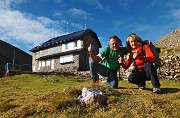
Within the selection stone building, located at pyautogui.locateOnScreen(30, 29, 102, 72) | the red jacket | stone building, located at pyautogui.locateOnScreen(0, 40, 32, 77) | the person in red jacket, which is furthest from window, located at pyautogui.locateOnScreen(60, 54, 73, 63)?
the red jacket

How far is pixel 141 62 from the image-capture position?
884 cm

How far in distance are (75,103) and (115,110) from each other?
115 cm

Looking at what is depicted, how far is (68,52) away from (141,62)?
3659cm

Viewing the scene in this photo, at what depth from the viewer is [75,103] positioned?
711 cm

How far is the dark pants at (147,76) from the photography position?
8398mm

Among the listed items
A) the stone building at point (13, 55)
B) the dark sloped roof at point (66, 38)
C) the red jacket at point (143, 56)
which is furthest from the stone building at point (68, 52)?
the red jacket at point (143, 56)

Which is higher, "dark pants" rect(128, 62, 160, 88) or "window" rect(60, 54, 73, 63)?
"window" rect(60, 54, 73, 63)

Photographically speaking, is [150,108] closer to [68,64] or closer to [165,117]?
[165,117]

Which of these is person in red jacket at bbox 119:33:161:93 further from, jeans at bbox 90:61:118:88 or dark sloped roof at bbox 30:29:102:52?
dark sloped roof at bbox 30:29:102:52

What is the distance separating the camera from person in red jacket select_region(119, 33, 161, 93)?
8430 mm

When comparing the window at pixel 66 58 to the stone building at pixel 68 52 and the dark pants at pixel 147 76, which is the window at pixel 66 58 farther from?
the dark pants at pixel 147 76

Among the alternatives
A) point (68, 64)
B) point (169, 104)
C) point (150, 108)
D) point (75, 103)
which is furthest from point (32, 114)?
point (68, 64)

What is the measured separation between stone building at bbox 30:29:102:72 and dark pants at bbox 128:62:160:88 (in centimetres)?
3463

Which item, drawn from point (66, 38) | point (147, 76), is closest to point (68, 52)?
point (66, 38)
